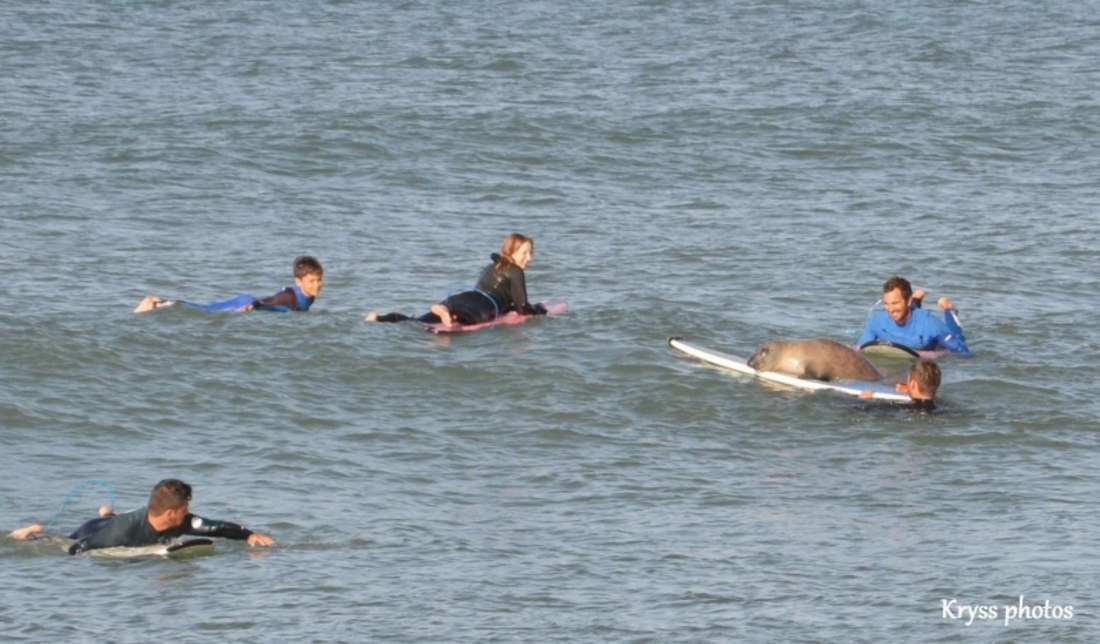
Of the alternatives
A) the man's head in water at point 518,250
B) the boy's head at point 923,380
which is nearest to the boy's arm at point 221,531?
the boy's head at point 923,380

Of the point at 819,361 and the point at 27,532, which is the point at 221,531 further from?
the point at 819,361

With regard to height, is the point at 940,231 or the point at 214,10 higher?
the point at 214,10

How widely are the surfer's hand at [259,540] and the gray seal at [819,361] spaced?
617 cm

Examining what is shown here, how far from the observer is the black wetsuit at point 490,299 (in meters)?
18.8

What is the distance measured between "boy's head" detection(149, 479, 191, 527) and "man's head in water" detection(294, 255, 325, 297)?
250 inches

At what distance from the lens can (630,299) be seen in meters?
20.3

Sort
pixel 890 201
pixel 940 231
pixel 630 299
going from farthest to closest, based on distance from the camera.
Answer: pixel 890 201 → pixel 940 231 → pixel 630 299

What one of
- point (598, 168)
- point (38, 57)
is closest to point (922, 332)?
point (598, 168)

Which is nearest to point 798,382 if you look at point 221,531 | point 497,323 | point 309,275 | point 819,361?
point 819,361

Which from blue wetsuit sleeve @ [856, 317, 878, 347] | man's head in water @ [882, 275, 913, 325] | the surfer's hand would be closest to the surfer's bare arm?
the surfer's hand

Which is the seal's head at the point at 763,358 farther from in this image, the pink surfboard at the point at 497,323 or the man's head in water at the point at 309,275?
the man's head in water at the point at 309,275

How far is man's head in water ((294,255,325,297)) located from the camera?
60.3 feet

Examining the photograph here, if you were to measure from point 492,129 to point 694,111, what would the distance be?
358cm

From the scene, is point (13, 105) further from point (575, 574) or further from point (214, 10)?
point (575, 574)
